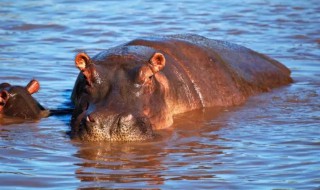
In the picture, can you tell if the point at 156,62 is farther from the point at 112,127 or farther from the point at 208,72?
the point at 208,72

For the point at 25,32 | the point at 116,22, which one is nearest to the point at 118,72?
the point at 25,32

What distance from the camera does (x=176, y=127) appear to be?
348 inches

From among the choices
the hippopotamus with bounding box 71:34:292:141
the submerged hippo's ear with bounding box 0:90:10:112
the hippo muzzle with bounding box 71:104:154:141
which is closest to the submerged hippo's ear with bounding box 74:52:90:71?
the hippopotamus with bounding box 71:34:292:141

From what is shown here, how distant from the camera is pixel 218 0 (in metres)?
19.1

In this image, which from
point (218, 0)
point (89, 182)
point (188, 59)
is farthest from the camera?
point (218, 0)

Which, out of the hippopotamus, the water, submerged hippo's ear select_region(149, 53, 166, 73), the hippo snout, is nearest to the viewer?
the water

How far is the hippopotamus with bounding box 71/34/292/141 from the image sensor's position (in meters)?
7.79

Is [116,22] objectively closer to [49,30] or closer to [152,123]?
[49,30]

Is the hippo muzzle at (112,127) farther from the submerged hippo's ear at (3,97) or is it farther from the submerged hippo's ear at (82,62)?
the submerged hippo's ear at (3,97)

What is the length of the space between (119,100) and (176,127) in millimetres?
1124

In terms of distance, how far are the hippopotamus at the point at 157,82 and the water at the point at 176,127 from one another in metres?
0.16

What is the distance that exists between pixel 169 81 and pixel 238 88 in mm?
1308

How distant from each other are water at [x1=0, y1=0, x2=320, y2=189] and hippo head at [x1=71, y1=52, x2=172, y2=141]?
0.14 metres

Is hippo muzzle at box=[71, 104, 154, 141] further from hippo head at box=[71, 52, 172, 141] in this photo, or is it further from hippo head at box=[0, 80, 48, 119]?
hippo head at box=[0, 80, 48, 119]
